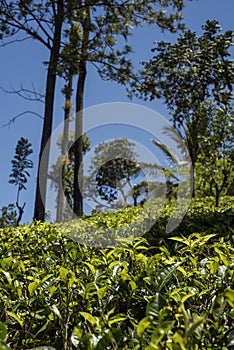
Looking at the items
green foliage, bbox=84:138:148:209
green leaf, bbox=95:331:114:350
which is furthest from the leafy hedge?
green foliage, bbox=84:138:148:209

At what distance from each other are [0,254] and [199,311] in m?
2.35

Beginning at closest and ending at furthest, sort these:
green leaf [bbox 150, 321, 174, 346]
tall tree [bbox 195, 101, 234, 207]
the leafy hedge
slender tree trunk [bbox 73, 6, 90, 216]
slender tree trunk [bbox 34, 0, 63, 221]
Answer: green leaf [bbox 150, 321, 174, 346], the leafy hedge, tall tree [bbox 195, 101, 234, 207], slender tree trunk [bbox 34, 0, 63, 221], slender tree trunk [bbox 73, 6, 90, 216]

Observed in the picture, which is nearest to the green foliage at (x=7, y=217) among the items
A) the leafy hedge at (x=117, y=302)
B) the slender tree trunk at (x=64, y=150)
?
the slender tree trunk at (x=64, y=150)

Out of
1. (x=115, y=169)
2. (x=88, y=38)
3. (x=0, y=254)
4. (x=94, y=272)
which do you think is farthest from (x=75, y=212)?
(x=94, y=272)

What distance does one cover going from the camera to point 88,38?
13.8 meters

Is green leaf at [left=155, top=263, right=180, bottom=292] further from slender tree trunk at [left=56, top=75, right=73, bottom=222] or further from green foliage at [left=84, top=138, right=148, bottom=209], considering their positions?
slender tree trunk at [left=56, top=75, right=73, bottom=222]

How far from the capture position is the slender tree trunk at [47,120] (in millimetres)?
11570

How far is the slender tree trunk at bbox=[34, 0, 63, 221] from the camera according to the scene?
38.0ft

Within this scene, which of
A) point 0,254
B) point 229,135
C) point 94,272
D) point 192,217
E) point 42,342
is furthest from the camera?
point 229,135

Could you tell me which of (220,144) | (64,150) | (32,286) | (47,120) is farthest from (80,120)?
(32,286)

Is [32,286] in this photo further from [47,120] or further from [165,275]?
[47,120]

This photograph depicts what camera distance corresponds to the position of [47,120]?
11922 mm

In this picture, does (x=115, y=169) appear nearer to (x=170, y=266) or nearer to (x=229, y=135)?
(x=229, y=135)

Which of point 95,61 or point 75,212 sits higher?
point 95,61
